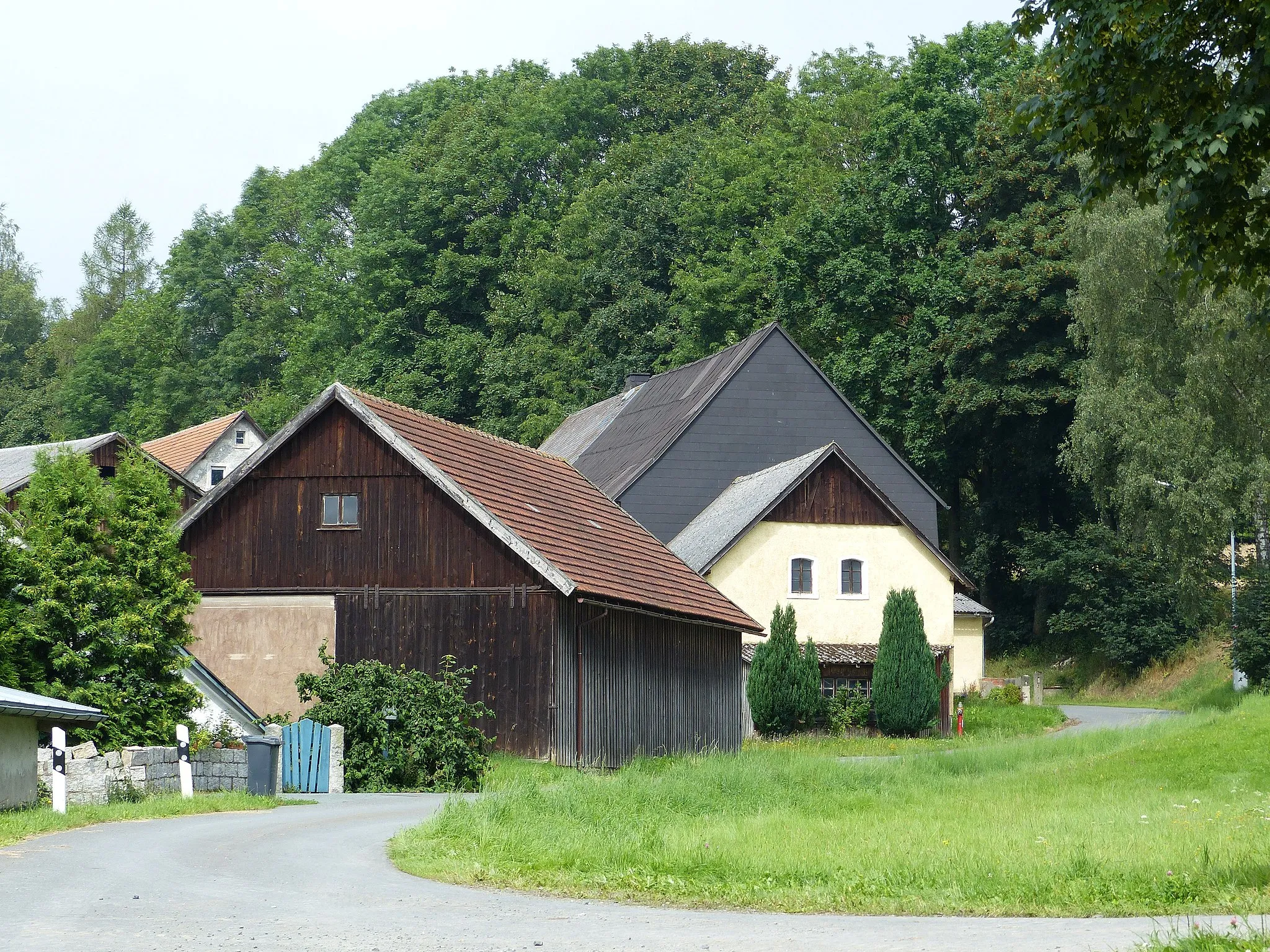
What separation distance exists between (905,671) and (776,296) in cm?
2784

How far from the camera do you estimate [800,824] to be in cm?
1791

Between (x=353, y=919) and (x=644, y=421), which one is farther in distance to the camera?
(x=644, y=421)

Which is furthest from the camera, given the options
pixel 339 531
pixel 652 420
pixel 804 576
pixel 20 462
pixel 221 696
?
pixel 20 462

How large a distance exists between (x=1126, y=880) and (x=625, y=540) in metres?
21.6

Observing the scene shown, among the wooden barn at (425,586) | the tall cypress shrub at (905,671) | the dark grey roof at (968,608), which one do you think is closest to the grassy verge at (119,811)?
the wooden barn at (425,586)

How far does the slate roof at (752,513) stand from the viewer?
43.7 meters

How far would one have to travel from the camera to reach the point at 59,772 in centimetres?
1895

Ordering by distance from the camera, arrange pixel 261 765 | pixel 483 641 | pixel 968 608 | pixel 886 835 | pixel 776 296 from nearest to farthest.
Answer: pixel 886 835, pixel 261 765, pixel 483 641, pixel 968 608, pixel 776 296

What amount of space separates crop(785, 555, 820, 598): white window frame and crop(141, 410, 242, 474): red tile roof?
36670mm

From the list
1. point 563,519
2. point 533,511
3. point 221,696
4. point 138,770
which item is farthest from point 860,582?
point 138,770

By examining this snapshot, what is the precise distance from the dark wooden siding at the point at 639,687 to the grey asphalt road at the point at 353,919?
1320 cm

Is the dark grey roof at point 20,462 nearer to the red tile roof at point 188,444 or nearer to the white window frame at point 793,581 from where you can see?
the red tile roof at point 188,444

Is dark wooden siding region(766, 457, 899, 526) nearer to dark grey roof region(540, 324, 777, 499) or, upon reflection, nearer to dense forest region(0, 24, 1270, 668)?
dark grey roof region(540, 324, 777, 499)

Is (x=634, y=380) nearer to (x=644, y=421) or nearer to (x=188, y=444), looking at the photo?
(x=644, y=421)
